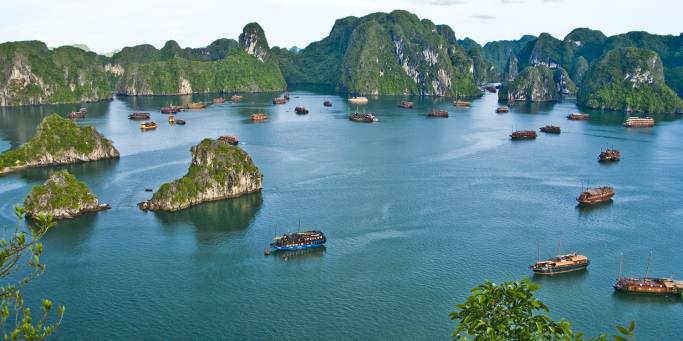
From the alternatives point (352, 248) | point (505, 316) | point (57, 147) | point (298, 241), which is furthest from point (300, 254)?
point (57, 147)

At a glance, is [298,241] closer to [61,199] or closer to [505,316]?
[61,199]

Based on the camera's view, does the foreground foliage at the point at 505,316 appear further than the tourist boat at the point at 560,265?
No

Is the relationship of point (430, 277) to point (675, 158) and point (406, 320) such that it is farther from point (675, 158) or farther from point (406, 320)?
point (675, 158)

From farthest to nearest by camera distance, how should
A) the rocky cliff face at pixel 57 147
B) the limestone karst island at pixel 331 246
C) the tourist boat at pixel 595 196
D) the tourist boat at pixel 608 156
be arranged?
the tourist boat at pixel 608 156, the rocky cliff face at pixel 57 147, the tourist boat at pixel 595 196, the limestone karst island at pixel 331 246

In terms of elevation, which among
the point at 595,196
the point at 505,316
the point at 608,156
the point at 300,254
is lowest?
the point at 300,254

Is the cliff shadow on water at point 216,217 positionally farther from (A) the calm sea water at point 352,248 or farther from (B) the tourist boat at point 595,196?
(B) the tourist boat at point 595,196

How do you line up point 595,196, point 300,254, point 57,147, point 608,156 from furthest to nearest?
1. point 608,156
2. point 57,147
3. point 595,196
4. point 300,254

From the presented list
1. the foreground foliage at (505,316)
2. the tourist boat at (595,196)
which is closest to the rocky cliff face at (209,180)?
the tourist boat at (595,196)
